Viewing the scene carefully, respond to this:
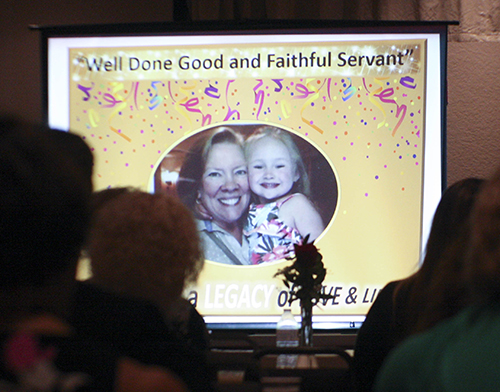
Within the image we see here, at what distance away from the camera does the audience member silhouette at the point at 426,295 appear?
1097 mm

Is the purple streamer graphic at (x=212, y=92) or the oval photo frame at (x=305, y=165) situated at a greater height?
the purple streamer graphic at (x=212, y=92)

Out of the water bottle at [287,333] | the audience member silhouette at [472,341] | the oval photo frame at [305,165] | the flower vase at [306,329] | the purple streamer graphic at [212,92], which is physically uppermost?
the purple streamer graphic at [212,92]

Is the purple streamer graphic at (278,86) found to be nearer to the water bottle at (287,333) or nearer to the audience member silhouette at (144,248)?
the water bottle at (287,333)

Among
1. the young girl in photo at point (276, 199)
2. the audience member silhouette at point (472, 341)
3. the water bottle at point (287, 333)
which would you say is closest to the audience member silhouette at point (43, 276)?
the audience member silhouette at point (472, 341)

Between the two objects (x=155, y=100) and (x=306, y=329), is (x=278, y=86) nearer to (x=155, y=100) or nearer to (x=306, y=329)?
(x=155, y=100)

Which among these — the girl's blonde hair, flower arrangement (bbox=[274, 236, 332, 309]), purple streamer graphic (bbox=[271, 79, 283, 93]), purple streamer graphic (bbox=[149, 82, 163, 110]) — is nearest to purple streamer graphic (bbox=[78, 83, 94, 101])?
purple streamer graphic (bbox=[149, 82, 163, 110])

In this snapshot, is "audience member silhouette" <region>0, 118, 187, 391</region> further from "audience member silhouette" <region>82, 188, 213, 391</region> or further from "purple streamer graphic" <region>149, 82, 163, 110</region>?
"purple streamer graphic" <region>149, 82, 163, 110</region>

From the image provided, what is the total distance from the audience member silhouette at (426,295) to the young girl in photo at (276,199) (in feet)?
3.15

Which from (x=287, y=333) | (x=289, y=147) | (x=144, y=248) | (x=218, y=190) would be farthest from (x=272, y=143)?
(x=144, y=248)

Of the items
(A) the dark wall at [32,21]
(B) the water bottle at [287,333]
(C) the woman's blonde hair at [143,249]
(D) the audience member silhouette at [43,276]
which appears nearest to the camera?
(D) the audience member silhouette at [43,276]

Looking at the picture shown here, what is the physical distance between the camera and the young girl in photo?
2814 millimetres

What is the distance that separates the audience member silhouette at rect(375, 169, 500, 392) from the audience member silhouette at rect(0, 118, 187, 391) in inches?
13.3

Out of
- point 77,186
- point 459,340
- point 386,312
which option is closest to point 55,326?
point 77,186

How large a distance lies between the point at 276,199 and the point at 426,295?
5.28 ft
